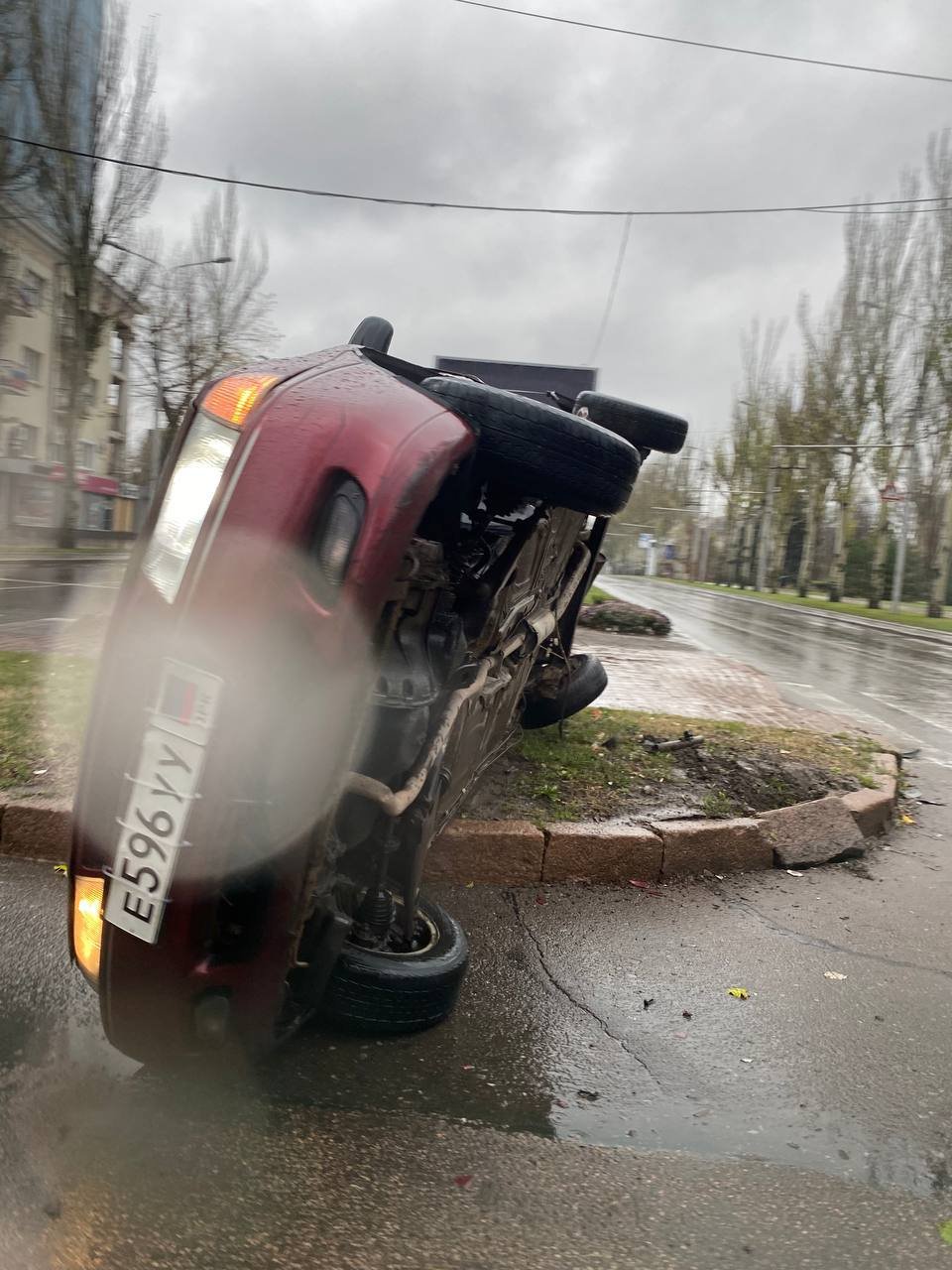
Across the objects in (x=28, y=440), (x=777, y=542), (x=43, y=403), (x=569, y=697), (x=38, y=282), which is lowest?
(x=569, y=697)

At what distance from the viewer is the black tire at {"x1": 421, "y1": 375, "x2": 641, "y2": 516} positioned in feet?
6.84

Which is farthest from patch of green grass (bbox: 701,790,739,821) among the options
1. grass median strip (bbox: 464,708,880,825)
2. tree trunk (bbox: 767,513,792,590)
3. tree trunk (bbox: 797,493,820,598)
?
tree trunk (bbox: 767,513,792,590)

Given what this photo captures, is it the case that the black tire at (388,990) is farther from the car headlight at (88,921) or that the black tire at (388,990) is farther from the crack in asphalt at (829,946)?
the crack in asphalt at (829,946)

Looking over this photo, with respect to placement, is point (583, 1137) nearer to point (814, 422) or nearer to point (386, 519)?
point (386, 519)

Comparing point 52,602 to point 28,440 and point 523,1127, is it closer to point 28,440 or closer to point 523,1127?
point 523,1127

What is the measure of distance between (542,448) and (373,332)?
3.66 ft

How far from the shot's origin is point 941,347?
31.9 meters

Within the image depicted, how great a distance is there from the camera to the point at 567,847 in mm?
3691

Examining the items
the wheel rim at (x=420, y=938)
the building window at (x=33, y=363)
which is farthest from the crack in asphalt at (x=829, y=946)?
the building window at (x=33, y=363)

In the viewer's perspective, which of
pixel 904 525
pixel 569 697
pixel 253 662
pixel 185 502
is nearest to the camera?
pixel 253 662

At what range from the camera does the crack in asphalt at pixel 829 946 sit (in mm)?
3150

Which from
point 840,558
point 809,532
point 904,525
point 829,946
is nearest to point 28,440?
point 904,525

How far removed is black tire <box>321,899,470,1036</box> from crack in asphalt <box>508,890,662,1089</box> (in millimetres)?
Answer: 483

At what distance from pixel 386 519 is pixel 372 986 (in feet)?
3.85
